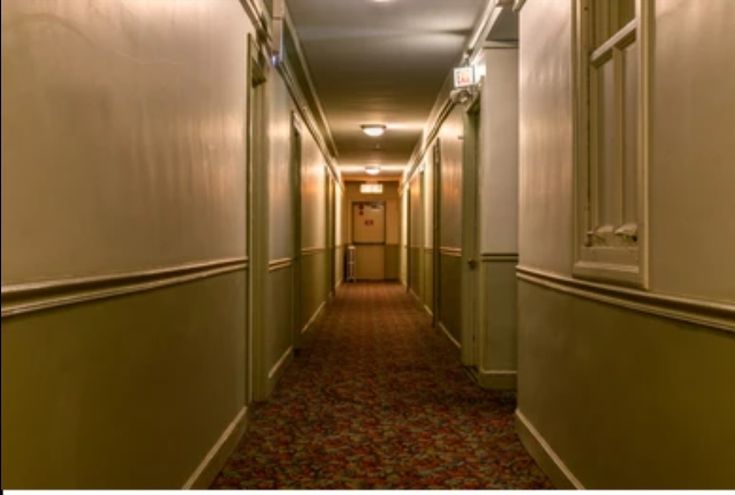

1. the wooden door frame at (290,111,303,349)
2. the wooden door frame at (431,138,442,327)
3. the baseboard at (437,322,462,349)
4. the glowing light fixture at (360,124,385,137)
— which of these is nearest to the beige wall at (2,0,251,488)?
the wooden door frame at (290,111,303,349)

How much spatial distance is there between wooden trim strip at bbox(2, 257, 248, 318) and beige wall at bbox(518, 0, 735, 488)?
1557 millimetres

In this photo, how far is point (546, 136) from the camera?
3.58 meters

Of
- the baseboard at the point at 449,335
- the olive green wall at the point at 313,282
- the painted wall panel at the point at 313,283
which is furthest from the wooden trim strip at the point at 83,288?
the painted wall panel at the point at 313,283

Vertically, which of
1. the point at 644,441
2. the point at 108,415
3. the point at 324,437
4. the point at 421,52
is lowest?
the point at 324,437

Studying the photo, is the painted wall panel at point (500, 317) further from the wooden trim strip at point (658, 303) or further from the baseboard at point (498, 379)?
the wooden trim strip at point (658, 303)

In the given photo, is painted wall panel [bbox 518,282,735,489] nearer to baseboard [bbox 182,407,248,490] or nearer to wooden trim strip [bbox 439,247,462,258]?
baseboard [bbox 182,407,248,490]

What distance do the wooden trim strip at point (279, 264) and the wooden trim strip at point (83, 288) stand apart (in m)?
2.40

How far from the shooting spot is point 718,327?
1.73 meters

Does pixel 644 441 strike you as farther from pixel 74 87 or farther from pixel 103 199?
pixel 74 87

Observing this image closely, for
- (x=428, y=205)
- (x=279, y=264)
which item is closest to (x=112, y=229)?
(x=279, y=264)

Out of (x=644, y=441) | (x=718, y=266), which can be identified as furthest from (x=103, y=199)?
(x=644, y=441)

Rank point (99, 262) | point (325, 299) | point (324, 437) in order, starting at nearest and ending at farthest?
point (99, 262) → point (324, 437) → point (325, 299)

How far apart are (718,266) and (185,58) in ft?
6.76

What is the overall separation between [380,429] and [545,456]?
1.17 m
